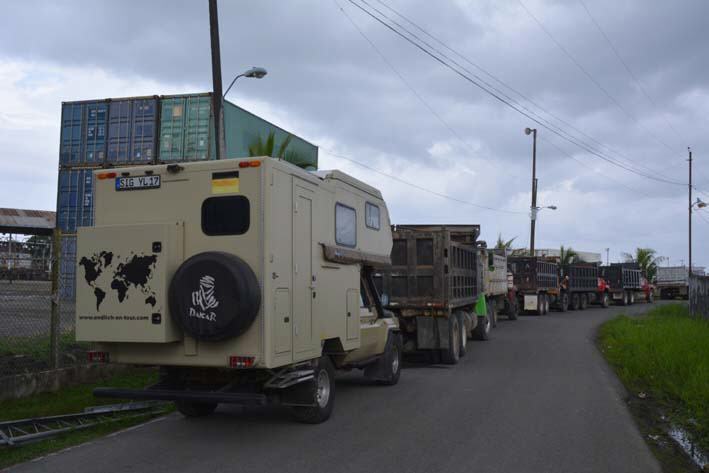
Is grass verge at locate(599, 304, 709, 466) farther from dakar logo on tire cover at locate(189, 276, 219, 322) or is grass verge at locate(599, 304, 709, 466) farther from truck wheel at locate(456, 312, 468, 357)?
dakar logo on tire cover at locate(189, 276, 219, 322)

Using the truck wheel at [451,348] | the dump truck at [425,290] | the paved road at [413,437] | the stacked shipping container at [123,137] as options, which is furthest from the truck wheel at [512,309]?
the paved road at [413,437]

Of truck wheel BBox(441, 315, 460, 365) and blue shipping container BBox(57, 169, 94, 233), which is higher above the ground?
blue shipping container BBox(57, 169, 94, 233)

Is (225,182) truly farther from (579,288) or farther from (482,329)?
(579,288)

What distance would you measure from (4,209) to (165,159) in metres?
13.6

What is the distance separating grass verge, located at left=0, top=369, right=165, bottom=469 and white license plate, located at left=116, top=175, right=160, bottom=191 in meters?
2.77

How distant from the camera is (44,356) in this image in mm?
9922

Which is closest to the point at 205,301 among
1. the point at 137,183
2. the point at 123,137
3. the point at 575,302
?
the point at 137,183

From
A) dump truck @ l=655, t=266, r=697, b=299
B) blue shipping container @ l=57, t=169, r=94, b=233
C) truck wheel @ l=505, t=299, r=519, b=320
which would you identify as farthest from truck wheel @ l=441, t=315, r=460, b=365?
dump truck @ l=655, t=266, r=697, b=299

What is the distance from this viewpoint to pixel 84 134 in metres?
23.9

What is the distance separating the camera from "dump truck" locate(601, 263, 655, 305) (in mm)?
41000

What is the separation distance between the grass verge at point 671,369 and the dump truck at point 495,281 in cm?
373

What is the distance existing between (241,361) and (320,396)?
1.66 meters

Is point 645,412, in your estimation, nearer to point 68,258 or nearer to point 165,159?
point 68,258

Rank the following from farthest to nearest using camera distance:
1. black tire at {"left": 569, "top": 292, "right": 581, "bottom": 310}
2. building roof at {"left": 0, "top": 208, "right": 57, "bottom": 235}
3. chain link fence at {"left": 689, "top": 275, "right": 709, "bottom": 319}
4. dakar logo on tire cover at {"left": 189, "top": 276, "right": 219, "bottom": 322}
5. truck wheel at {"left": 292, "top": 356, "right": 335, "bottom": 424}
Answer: black tire at {"left": 569, "top": 292, "right": 581, "bottom": 310} < building roof at {"left": 0, "top": 208, "right": 57, "bottom": 235} < chain link fence at {"left": 689, "top": 275, "right": 709, "bottom": 319} < truck wheel at {"left": 292, "top": 356, "right": 335, "bottom": 424} < dakar logo on tire cover at {"left": 189, "top": 276, "right": 219, "bottom": 322}
